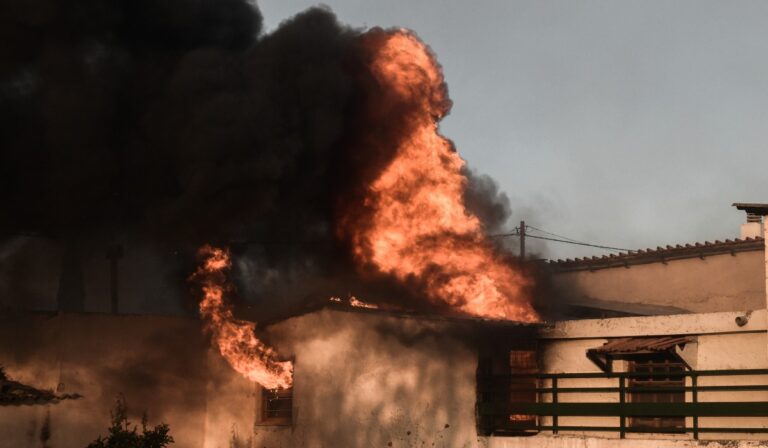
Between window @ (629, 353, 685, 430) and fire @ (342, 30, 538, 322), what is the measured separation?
3638 millimetres

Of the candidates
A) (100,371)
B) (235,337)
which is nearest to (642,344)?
(235,337)

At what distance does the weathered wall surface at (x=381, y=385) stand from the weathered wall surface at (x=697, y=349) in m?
1.60

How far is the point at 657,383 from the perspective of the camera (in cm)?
2094

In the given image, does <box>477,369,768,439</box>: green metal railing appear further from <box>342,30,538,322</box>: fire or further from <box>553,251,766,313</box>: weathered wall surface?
<box>553,251,766,313</box>: weathered wall surface

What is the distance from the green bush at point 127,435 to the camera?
19906 millimetres

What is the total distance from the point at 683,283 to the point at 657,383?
11249mm

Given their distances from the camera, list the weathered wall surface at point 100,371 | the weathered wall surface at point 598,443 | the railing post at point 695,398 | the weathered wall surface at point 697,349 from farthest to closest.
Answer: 1. the weathered wall surface at point 100,371
2. the weathered wall surface at point 697,349
3. the railing post at point 695,398
4. the weathered wall surface at point 598,443

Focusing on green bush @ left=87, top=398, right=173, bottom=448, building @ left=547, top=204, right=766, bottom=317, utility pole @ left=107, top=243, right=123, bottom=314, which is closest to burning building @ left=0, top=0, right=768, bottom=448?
green bush @ left=87, top=398, right=173, bottom=448

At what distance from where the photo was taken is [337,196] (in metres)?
24.1

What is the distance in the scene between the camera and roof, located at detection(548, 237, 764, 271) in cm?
2994

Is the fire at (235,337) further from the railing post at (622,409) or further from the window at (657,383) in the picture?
the window at (657,383)

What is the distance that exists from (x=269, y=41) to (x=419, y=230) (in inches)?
228

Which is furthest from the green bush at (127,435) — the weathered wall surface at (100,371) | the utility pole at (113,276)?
the utility pole at (113,276)

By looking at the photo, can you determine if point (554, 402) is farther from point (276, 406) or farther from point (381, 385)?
point (276, 406)
